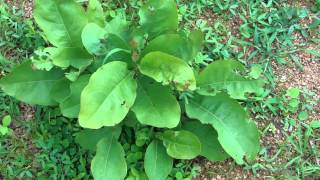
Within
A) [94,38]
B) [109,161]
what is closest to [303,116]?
[109,161]

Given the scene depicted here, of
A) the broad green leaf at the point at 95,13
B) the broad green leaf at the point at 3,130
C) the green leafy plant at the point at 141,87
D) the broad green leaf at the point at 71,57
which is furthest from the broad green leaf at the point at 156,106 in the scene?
the broad green leaf at the point at 3,130

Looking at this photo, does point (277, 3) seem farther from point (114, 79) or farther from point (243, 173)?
point (114, 79)

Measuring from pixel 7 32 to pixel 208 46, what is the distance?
126 centimetres

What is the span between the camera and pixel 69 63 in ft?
9.55

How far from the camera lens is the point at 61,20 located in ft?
9.56

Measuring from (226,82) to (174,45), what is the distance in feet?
1.28

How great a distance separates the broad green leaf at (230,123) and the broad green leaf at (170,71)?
0.37 m

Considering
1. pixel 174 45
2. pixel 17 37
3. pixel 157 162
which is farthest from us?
pixel 17 37

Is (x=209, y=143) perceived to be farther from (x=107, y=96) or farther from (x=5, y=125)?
(x=5, y=125)

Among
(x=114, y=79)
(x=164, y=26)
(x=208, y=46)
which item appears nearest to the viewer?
(x=114, y=79)

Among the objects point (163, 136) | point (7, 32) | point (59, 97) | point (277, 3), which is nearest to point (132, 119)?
point (163, 136)

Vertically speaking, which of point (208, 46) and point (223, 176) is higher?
point (208, 46)

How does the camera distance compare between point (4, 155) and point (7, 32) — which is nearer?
point (4, 155)

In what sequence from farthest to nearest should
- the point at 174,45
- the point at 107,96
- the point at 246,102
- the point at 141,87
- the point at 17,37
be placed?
the point at 17,37 → the point at 246,102 → the point at 141,87 → the point at 174,45 → the point at 107,96
